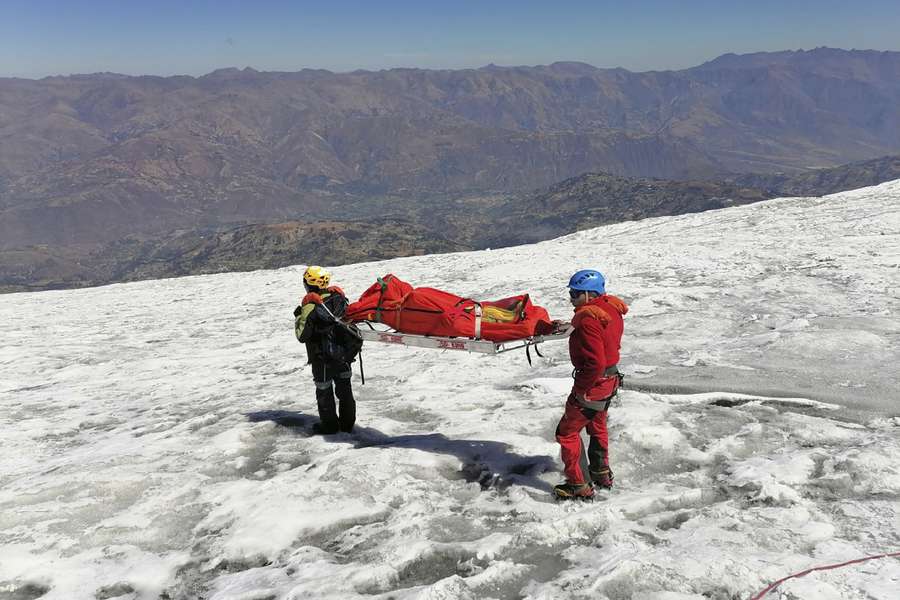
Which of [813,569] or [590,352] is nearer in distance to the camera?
[813,569]

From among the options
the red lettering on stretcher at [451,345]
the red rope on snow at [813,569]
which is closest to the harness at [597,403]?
the red lettering on stretcher at [451,345]

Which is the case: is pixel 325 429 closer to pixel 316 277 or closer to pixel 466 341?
pixel 316 277

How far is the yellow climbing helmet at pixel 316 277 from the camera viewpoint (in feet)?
28.7

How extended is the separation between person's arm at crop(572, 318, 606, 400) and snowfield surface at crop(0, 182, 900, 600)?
136 cm

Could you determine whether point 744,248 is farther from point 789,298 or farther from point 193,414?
point 193,414

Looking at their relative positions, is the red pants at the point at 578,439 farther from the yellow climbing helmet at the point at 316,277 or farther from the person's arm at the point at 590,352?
the yellow climbing helmet at the point at 316,277

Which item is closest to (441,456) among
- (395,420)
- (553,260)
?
(395,420)

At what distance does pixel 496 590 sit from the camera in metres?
5.04

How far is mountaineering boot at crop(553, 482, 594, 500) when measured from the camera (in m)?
6.49

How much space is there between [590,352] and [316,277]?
439 centimetres

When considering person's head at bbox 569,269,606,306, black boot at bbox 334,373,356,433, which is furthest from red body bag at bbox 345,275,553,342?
person's head at bbox 569,269,606,306

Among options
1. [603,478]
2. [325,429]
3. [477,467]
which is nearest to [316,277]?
[325,429]

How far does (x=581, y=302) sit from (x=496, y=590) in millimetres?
3213

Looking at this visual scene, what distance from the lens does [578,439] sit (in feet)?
22.1
